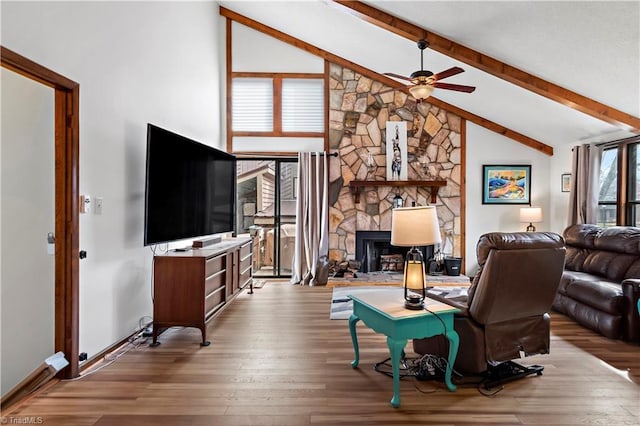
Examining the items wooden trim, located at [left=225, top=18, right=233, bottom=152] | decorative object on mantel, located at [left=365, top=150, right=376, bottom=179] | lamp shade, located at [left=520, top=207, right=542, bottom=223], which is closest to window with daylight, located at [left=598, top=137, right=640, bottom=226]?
lamp shade, located at [left=520, top=207, right=542, bottom=223]

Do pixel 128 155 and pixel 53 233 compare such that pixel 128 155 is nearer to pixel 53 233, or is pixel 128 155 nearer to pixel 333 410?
Answer: pixel 53 233

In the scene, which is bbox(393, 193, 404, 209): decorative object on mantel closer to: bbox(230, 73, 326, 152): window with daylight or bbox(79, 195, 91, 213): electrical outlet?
bbox(230, 73, 326, 152): window with daylight

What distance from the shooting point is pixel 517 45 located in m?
3.65

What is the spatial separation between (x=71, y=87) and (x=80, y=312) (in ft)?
5.43

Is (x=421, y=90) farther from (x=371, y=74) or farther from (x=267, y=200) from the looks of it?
(x=267, y=200)

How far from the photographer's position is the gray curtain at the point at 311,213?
5.93 metres

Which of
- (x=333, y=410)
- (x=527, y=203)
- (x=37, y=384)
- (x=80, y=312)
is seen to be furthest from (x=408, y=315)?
(x=527, y=203)

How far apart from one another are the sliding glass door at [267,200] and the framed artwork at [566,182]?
14.7 ft

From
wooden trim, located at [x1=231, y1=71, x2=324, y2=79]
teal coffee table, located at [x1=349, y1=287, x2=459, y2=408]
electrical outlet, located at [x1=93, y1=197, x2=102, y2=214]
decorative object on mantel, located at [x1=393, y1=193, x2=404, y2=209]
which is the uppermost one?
wooden trim, located at [x1=231, y1=71, x2=324, y2=79]

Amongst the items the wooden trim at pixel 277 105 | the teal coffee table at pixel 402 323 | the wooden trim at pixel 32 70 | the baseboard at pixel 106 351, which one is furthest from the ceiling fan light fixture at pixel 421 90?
the baseboard at pixel 106 351

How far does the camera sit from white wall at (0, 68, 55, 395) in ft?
8.08

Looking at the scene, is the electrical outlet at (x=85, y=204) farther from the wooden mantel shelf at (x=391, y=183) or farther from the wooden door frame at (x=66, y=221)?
the wooden mantel shelf at (x=391, y=183)

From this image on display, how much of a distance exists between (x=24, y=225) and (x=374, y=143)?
4933mm

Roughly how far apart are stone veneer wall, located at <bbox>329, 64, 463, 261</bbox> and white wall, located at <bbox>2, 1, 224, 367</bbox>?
286 centimetres
